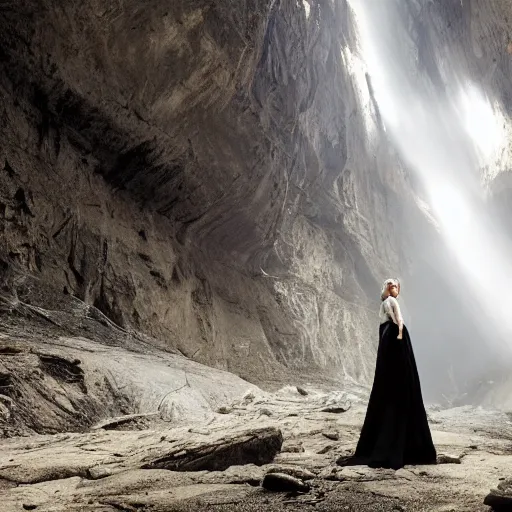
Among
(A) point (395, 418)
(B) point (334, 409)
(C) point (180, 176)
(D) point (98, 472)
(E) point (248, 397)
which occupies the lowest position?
(D) point (98, 472)

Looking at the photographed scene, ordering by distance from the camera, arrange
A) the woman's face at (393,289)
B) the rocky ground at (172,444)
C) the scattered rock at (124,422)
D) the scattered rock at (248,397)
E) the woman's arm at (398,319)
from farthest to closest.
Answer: the scattered rock at (248,397) < the scattered rock at (124,422) < the woman's face at (393,289) < the woman's arm at (398,319) < the rocky ground at (172,444)

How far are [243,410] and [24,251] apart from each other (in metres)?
4.49

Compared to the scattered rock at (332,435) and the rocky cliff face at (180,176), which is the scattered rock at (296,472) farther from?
the rocky cliff face at (180,176)

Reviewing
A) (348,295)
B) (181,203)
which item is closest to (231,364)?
(181,203)

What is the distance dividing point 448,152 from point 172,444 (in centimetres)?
3269

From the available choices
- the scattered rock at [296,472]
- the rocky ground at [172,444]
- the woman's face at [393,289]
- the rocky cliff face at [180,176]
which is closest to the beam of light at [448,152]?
the rocky cliff face at [180,176]

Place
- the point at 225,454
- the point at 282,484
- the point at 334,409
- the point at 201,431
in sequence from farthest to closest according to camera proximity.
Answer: the point at 334,409
the point at 201,431
the point at 225,454
the point at 282,484

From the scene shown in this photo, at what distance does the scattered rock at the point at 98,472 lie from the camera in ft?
11.3

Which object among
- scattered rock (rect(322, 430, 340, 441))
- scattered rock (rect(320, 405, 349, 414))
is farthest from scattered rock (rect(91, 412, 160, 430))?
scattered rock (rect(320, 405, 349, 414))

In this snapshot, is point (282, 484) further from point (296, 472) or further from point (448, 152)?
point (448, 152)

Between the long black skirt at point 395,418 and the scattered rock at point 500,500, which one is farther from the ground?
the long black skirt at point 395,418

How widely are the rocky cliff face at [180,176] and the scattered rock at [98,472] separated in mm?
4625

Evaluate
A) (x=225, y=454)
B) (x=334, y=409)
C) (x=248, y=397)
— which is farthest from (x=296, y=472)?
(x=248, y=397)

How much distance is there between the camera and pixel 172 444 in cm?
419
